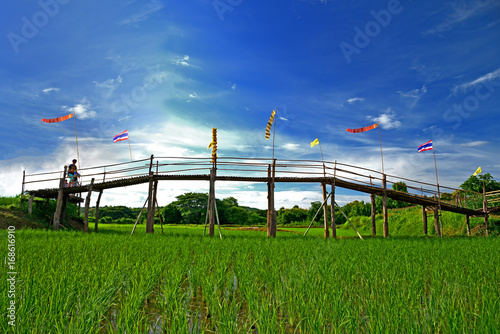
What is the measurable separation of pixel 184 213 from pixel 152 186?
24.3 meters

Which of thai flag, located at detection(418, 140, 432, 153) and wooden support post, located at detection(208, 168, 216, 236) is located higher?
thai flag, located at detection(418, 140, 432, 153)

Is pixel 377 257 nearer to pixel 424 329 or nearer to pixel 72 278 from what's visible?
pixel 424 329

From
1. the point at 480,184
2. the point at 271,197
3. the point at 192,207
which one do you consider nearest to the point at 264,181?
the point at 271,197

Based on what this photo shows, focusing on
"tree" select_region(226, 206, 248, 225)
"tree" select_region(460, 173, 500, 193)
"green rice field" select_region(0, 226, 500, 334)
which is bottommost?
"green rice field" select_region(0, 226, 500, 334)

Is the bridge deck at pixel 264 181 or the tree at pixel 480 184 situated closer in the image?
the bridge deck at pixel 264 181

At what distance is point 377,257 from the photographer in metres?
7.06

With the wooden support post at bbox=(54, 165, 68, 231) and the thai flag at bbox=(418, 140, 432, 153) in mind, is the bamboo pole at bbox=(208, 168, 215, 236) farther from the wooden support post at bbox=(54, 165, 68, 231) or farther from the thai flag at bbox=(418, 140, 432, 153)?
the thai flag at bbox=(418, 140, 432, 153)

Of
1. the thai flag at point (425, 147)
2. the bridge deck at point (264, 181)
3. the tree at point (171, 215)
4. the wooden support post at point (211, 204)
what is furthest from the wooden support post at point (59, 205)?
the thai flag at point (425, 147)

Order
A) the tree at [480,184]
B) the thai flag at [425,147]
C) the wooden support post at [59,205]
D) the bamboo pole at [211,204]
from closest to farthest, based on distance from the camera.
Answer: the bamboo pole at [211,204], the wooden support post at [59,205], the thai flag at [425,147], the tree at [480,184]

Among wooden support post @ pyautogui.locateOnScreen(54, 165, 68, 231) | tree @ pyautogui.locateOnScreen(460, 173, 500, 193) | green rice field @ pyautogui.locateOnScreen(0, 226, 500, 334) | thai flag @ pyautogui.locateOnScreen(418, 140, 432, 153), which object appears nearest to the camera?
green rice field @ pyautogui.locateOnScreen(0, 226, 500, 334)

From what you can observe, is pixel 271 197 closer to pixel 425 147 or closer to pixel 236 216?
pixel 425 147

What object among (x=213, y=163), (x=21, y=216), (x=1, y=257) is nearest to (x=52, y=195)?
(x=21, y=216)

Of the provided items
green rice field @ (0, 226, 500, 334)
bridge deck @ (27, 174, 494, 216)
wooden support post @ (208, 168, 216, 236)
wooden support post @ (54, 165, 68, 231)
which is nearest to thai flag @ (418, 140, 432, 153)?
bridge deck @ (27, 174, 494, 216)

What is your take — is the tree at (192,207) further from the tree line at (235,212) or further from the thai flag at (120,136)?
the thai flag at (120,136)
